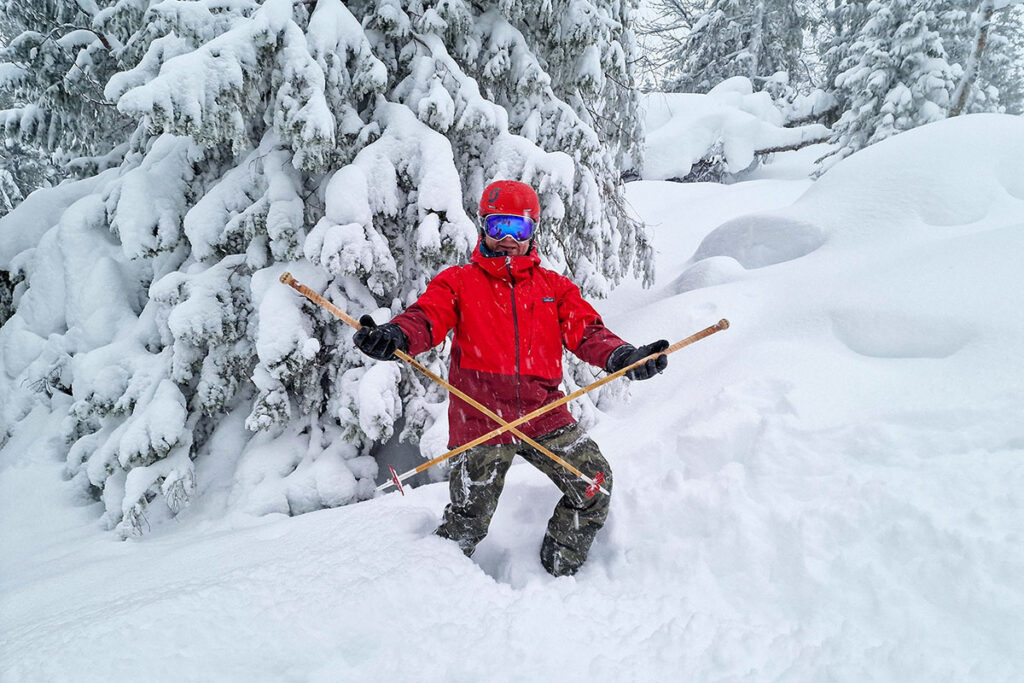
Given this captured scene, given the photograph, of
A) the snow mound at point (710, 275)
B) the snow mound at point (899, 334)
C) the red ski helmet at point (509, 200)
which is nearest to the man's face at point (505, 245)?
the red ski helmet at point (509, 200)

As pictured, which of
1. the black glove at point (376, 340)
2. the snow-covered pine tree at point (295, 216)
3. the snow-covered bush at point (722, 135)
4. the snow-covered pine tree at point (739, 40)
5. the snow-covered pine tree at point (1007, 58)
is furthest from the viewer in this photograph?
the snow-covered pine tree at point (739, 40)

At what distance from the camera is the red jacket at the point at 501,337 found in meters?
2.79

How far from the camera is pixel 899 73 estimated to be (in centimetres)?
1428

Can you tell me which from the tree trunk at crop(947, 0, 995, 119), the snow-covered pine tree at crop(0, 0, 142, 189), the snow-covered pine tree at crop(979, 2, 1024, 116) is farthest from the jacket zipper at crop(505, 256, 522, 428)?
the snow-covered pine tree at crop(979, 2, 1024, 116)

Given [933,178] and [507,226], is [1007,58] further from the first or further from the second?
[507,226]

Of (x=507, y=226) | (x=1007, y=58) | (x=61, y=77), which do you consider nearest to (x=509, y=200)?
(x=507, y=226)

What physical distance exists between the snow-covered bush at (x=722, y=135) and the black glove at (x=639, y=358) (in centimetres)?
1662

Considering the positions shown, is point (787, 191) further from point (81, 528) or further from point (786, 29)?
point (81, 528)

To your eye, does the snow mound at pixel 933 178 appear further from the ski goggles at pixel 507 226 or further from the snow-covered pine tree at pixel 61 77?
the snow-covered pine tree at pixel 61 77

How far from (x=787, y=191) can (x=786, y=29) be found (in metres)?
11.7

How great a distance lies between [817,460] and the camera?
2787 millimetres

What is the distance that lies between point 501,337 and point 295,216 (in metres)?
2.21

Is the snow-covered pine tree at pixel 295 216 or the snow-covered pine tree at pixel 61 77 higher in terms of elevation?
the snow-covered pine tree at pixel 61 77

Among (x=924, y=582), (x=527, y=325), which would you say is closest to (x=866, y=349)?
(x=924, y=582)
